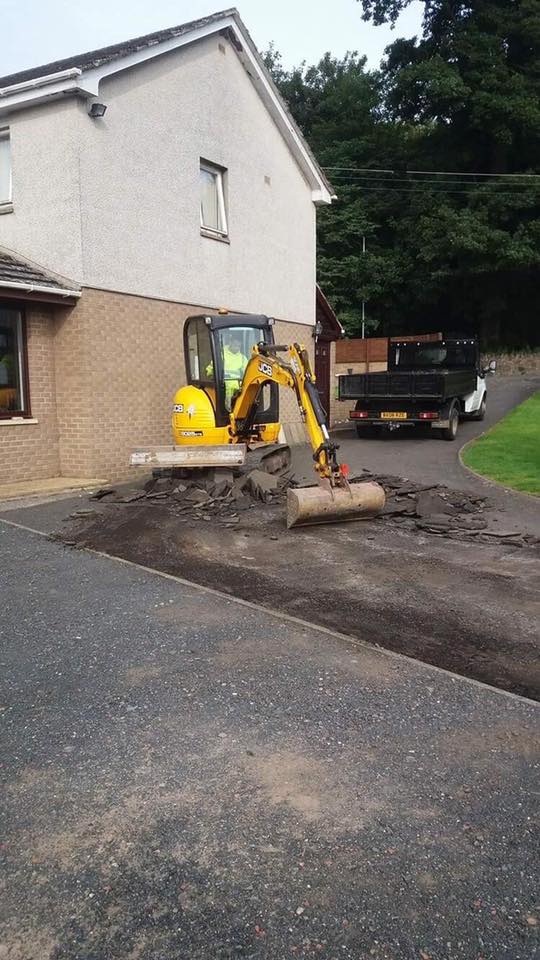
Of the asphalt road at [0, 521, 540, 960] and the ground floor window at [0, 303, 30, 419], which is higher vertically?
the ground floor window at [0, 303, 30, 419]

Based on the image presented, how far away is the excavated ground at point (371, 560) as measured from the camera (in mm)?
5207

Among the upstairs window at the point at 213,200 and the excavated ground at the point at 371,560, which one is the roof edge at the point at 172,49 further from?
the excavated ground at the point at 371,560

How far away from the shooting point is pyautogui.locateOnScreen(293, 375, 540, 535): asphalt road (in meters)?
10.3

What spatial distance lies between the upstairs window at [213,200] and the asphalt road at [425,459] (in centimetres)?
507

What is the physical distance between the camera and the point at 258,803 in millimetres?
3145

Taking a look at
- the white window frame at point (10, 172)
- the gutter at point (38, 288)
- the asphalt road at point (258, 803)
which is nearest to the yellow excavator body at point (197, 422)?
the gutter at point (38, 288)

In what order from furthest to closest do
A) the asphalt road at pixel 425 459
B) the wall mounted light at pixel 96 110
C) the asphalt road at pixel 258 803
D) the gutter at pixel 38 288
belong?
the wall mounted light at pixel 96 110, the gutter at pixel 38 288, the asphalt road at pixel 425 459, the asphalt road at pixel 258 803

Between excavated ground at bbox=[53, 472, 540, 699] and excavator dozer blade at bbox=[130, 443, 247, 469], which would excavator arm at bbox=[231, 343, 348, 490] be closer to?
excavator dozer blade at bbox=[130, 443, 247, 469]

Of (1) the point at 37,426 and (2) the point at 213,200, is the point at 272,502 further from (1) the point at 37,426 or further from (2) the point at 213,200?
(2) the point at 213,200

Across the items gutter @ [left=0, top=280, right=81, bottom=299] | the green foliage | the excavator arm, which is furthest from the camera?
the green foliage

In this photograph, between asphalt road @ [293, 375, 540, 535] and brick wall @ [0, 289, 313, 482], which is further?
brick wall @ [0, 289, 313, 482]

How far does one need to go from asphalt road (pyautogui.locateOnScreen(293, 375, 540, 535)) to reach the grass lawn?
32 cm

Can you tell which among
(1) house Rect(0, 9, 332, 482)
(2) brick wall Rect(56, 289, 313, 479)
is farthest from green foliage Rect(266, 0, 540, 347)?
(2) brick wall Rect(56, 289, 313, 479)

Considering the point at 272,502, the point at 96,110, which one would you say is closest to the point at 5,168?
the point at 96,110
